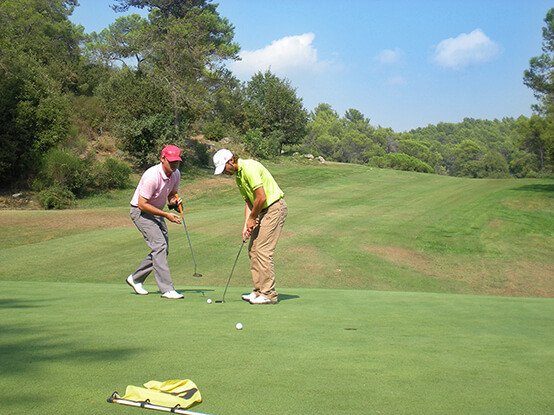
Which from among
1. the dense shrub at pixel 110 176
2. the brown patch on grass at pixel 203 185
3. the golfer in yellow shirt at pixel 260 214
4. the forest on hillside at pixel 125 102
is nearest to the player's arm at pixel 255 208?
the golfer in yellow shirt at pixel 260 214

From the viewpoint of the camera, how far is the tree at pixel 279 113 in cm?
5616

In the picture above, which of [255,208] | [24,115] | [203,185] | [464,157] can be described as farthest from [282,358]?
[464,157]

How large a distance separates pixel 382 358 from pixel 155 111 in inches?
1416

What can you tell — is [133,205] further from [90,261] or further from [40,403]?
[90,261]

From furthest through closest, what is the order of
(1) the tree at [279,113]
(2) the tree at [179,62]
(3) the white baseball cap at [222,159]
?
(1) the tree at [279,113]
(2) the tree at [179,62]
(3) the white baseball cap at [222,159]

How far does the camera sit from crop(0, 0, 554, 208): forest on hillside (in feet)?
96.4

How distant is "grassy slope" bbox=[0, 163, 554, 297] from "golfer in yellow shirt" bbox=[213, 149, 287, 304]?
173 inches

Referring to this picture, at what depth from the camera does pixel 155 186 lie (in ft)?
24.8

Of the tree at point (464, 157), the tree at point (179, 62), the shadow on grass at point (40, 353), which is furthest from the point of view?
the tree at point (464, 157)

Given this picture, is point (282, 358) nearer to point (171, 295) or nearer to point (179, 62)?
point (171, 295)

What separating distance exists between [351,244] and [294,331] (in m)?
12.2

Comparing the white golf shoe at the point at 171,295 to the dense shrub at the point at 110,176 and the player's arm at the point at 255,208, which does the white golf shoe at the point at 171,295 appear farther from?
the dense shrub at the point at 110,176

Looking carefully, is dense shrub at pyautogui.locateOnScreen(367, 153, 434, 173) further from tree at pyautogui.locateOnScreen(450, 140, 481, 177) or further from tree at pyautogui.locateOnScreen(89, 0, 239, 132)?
tree at pyautogui.locateOnScreen(89, 0, 239, 132)

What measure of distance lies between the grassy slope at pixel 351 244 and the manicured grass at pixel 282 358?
19.9ft
